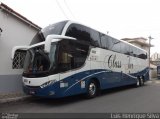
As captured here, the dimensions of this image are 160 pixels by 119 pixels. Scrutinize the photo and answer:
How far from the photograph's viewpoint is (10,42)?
12.7m

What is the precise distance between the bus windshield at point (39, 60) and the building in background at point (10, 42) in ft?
7.62

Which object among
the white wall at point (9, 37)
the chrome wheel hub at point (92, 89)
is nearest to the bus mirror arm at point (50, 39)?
the chrome wheel hub at point (92, 89)

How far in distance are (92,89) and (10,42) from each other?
17.5 feet

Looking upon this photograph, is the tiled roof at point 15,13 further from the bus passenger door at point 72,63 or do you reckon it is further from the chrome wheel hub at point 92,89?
the chrome wheel hub at point 92,89

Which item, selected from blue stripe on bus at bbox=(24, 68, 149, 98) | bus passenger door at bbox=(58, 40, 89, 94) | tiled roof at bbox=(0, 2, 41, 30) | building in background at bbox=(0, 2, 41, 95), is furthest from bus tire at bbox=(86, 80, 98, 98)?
tiled roof at bbox=(0, 2, 41, 30)

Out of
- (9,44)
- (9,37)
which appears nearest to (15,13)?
(9,37)

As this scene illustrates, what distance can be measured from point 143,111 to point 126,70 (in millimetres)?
8537

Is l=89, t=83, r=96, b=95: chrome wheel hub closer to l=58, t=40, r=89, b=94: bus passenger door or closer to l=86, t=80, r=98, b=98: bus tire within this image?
l=86, t=80, r=98, b=98: bus tire

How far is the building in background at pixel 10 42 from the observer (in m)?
12.2

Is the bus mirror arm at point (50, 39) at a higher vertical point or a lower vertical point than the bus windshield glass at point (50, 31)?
lower

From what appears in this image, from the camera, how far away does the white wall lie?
12234mm

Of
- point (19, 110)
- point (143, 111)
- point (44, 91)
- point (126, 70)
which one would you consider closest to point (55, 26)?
point (44, 91)

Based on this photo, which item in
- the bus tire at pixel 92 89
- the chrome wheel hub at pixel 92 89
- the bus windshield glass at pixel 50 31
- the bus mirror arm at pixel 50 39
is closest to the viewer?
the bus mirror arm at pixel 50 39

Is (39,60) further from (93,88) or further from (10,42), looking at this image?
(10,42)
